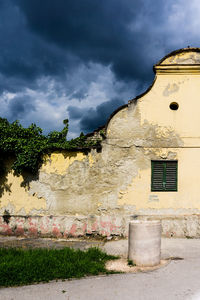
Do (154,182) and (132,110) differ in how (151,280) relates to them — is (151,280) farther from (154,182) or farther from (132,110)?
(132,110)

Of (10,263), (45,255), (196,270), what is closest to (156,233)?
(196,270)

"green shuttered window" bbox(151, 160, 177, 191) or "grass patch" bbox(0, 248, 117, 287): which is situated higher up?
"green shuttered window" bbox(151, 160, 177, 191)

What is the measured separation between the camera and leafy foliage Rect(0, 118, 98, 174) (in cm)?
846

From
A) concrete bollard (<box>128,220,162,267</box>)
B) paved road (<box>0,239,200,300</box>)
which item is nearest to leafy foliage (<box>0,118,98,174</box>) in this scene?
concrete bollard (<box>128,220,162,267</box>)

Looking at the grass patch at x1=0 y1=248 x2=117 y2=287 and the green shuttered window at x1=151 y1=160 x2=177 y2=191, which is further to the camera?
the green shuttered window at x1=151 y1=160 x2=177 y2=191

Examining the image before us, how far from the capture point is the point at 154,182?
8609 mm

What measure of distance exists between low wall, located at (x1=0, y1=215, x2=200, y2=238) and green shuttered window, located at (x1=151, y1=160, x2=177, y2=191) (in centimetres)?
95

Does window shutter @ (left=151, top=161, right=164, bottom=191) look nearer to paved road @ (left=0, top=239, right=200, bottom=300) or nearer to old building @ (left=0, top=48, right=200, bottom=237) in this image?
old building @ (left=0, top=48, right=200, bottom=237)

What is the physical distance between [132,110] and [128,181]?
2390 millimetres

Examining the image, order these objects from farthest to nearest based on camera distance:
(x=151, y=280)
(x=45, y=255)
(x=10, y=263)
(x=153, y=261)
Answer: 1. (x=45, y=255)
2. (x=153, y=261)
3. (x=10, y=263)
4. (x=151, y=280)

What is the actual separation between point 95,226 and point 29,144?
3396 millimetres

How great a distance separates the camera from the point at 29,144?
863cm

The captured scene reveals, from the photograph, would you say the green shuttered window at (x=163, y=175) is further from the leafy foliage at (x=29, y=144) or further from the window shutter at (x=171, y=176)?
the leafy foliage at (x=29, y=144)

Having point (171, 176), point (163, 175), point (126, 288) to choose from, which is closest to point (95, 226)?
point (163, 175)
